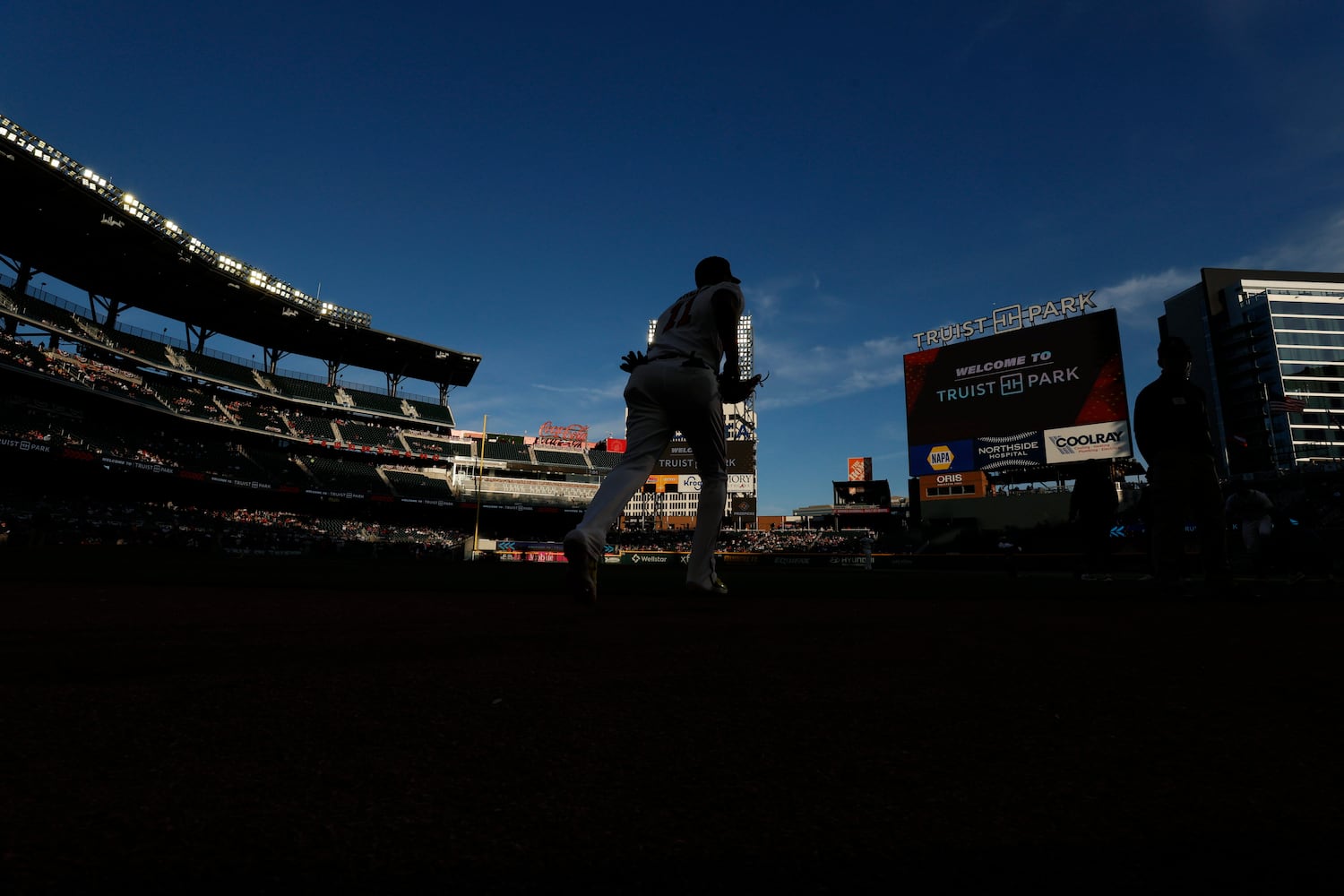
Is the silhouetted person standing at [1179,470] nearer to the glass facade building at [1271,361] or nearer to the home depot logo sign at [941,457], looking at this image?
the home depot logo sign at [941,457]

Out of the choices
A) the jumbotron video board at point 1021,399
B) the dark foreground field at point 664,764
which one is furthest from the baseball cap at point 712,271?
the jumbotron video board at point 1021,399

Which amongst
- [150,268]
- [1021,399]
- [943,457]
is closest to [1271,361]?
[1021,399]

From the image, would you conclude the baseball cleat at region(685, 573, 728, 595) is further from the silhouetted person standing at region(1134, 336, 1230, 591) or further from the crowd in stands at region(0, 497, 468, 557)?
the crowd in stands at region(0, 497, 468, 557)

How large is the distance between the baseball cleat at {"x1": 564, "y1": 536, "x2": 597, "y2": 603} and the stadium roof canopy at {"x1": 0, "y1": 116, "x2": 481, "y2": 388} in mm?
31833

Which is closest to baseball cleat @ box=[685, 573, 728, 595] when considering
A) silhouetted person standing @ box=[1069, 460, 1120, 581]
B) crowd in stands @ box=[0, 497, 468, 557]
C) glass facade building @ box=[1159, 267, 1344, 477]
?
silhouetted person standing @ box=[1069, 460, 1120, 581]

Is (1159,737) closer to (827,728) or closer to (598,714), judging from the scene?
(827,728)

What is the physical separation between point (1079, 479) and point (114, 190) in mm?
38473

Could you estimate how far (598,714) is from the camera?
150cm

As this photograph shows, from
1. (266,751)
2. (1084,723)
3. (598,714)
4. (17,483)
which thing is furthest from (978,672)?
(17,483)

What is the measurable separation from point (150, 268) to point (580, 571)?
126 feet

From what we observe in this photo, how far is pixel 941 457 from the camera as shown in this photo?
2948 cm

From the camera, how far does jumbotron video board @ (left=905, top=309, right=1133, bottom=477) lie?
25.7 m

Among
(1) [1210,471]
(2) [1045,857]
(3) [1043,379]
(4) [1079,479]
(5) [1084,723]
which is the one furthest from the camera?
(3) [1043,379]

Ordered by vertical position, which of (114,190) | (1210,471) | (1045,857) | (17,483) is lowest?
A: (1045,857)
